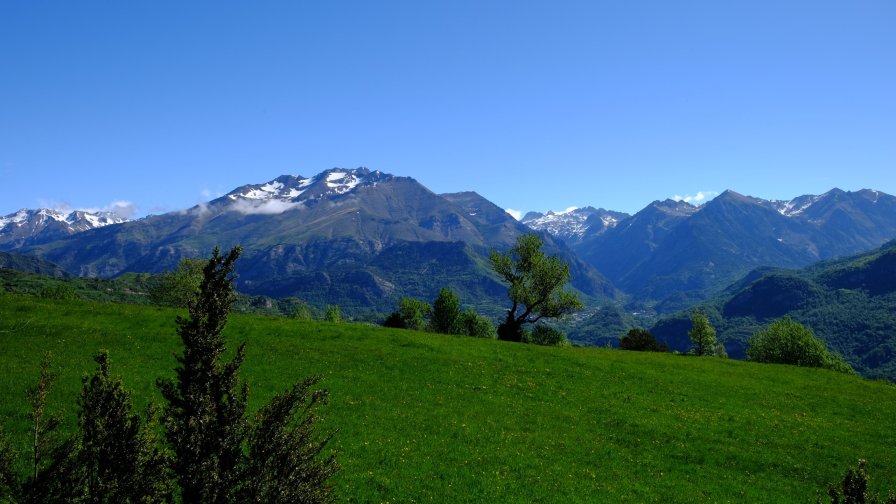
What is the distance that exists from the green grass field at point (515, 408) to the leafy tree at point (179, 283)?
49100 millimetres

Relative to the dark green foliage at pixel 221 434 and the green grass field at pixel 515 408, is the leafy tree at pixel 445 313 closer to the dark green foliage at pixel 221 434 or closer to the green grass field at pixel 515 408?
the green grass field at pixel 515 408

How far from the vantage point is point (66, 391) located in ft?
109

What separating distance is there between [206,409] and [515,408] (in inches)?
1282

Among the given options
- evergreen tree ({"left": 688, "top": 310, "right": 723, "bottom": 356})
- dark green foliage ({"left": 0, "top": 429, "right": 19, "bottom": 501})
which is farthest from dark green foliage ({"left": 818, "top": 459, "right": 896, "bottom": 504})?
evergreen tree ({"left": 688, "top": 310, "right": 723, "bottom": 356})

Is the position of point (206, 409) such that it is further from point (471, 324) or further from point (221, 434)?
point (471, 324)

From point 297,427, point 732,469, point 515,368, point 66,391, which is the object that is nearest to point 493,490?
point 732,469

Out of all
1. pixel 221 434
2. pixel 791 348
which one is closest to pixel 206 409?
pixel 221 434

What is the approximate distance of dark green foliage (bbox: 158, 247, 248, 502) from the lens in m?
8.92

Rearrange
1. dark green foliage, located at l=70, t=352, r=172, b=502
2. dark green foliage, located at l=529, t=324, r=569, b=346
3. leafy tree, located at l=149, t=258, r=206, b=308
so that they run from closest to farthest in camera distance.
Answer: dark green foliage, located at l=70, t=352, r=172, b=502
dark green foliage, located at l=529, t=324, r=569, b=346
leafy tree, located at l=149, t=258, r=206, b=308

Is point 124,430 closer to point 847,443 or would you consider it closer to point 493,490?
point 493,490

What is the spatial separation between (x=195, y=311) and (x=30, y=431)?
2650cm

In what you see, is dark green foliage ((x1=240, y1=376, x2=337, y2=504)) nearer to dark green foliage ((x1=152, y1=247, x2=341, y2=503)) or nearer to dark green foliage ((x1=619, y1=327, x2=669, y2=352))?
dark green foliage ((x1=152, y1=247, x2=341, y2=503))

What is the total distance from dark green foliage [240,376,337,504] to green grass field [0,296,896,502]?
15303 millimetres

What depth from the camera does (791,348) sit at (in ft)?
369
